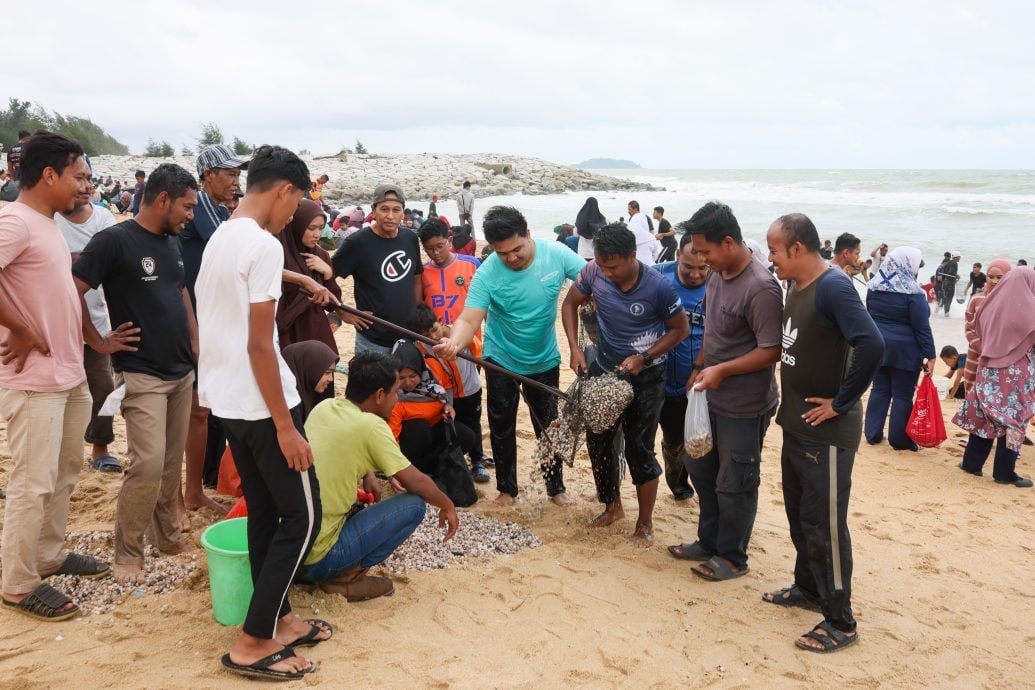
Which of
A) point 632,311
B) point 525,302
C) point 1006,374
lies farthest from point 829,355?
point 1006,374

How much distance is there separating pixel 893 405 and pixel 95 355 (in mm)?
6444

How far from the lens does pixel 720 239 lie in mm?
3719

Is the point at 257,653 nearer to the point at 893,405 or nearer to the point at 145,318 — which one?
the point at 145,318

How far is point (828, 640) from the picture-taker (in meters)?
3.50

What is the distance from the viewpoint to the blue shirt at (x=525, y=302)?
465 centimetres

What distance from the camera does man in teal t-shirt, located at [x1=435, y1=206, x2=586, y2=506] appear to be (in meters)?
4.54

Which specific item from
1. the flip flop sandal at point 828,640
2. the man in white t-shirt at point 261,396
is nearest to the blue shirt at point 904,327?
the flip flop sandal at point 828,640

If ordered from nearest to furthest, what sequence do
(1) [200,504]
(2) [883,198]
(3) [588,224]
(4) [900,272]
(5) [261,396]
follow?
(5) [261,396]
(1) [200,504]
(4) [900,272]
(3) [588,224]
(2) [883,198]

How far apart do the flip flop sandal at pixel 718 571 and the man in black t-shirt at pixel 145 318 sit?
2732mm

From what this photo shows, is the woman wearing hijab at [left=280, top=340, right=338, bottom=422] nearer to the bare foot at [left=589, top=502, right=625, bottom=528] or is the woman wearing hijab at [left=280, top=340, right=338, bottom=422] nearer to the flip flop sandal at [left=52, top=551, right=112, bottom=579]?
the flip flop sandal at [left=52, top=551, right=112, bottom=579]

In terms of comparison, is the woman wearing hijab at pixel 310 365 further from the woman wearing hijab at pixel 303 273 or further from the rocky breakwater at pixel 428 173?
the rocky breakwater at pixel 428 173

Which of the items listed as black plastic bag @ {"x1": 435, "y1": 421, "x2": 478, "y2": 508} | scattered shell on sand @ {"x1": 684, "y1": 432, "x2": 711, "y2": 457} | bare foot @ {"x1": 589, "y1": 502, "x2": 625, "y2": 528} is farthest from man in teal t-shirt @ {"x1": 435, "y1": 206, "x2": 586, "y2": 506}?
scattered shell on sand @ {"x1": 684, "y1": 432, "x2": 711, "y2": 457}

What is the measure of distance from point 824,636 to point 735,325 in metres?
1.47

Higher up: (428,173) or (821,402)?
(428,173)
